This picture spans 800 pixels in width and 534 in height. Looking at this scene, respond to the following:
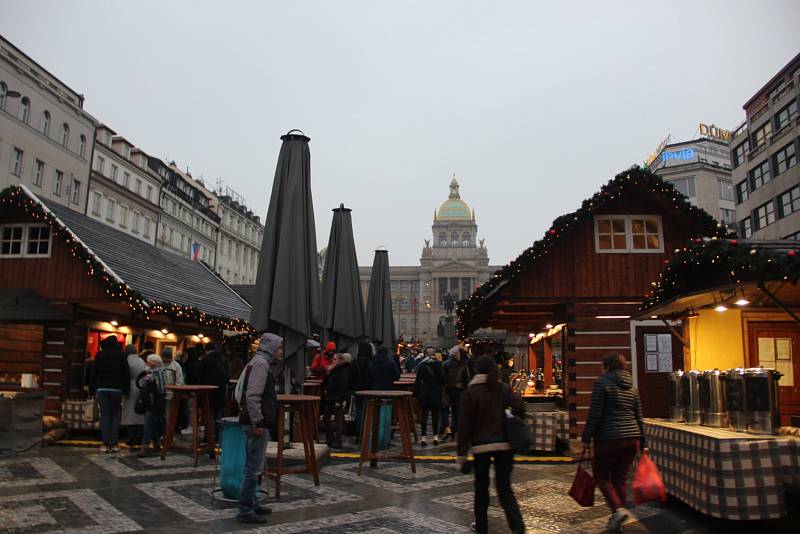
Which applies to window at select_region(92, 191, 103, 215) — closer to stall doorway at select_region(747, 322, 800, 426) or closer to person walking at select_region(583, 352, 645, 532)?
stall doorway at select_region(747, 322, 800, 426)

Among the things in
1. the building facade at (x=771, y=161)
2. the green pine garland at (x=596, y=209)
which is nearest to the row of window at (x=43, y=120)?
the green pine garland at (x=596, y=209)

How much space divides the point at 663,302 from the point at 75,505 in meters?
7.64

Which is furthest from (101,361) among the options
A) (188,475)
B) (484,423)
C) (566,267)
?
(566,267)

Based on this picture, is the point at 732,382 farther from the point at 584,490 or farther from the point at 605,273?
the point at 605,273

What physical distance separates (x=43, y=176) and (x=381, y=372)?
33.1 metres

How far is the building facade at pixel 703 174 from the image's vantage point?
6372 cm

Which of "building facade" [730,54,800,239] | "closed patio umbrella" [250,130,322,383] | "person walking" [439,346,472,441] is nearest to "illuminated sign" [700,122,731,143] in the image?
"building facade" [730,54,800,239]

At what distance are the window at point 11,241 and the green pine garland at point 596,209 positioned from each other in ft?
34.3

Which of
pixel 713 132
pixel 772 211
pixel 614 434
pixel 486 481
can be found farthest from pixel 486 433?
pixel 713 132

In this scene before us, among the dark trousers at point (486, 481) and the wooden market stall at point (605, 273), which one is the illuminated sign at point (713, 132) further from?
the dark trousers at point (486, 481)

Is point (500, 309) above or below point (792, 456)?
above

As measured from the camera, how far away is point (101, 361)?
34.3ft

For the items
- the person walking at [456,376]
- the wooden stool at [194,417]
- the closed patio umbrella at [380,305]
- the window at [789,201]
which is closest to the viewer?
the wooden stool at [194,417]

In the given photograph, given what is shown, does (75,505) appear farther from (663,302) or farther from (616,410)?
(663,302)
